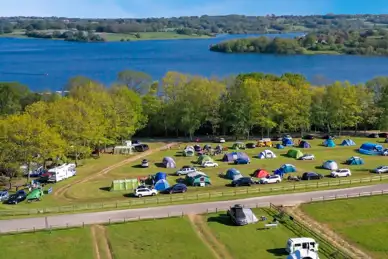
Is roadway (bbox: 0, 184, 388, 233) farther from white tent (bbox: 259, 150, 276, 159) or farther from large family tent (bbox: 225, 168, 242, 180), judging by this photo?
white tent (bbox: 259, 150, 276, 159)

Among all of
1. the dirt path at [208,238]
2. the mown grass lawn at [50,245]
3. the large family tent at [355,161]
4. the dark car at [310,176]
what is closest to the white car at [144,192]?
the dirt path at [208,238]

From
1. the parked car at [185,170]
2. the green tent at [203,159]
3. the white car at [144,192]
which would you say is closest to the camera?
the white car at [144,192]

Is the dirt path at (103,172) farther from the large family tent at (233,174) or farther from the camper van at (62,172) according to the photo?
the large family tent at (233,174)

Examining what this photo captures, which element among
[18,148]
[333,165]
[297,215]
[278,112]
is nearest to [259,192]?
[297,215]

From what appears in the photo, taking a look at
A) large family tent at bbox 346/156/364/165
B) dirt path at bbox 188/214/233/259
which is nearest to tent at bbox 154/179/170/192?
dirt path at bbox 188/214/233/259

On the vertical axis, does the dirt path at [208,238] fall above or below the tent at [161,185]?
above
